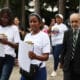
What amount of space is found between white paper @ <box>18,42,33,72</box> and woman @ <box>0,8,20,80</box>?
3.00 feet

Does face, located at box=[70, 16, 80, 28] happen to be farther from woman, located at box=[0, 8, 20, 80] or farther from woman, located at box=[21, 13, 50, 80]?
woman, located at box=[0, 8, 20, 80]

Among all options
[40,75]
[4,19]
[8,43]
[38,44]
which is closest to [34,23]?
[38,44]

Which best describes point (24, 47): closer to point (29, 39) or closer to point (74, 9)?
point (29, 39)

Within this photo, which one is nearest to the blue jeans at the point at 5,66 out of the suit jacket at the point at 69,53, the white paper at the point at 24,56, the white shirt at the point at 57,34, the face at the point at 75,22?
the suit jacket at the point at 69,53

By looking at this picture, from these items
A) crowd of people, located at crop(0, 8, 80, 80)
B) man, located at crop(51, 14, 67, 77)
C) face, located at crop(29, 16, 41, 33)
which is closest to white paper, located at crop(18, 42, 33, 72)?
crowd of people, located at crop(0, 8, 80, 80)

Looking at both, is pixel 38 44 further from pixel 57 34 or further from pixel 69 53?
pixel 57 34

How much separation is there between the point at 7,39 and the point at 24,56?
41.2 inches

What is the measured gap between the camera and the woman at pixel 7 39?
711cm

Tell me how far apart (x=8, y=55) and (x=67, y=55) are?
42.5 inches

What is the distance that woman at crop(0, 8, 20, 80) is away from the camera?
7.11 metres

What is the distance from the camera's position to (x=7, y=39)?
7.09 metres

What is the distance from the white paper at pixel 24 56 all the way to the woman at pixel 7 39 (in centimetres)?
91

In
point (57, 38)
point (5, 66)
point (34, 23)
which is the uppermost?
point (34, 23)

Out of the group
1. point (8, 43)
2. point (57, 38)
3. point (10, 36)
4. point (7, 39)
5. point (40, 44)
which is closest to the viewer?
point (40, 44)
